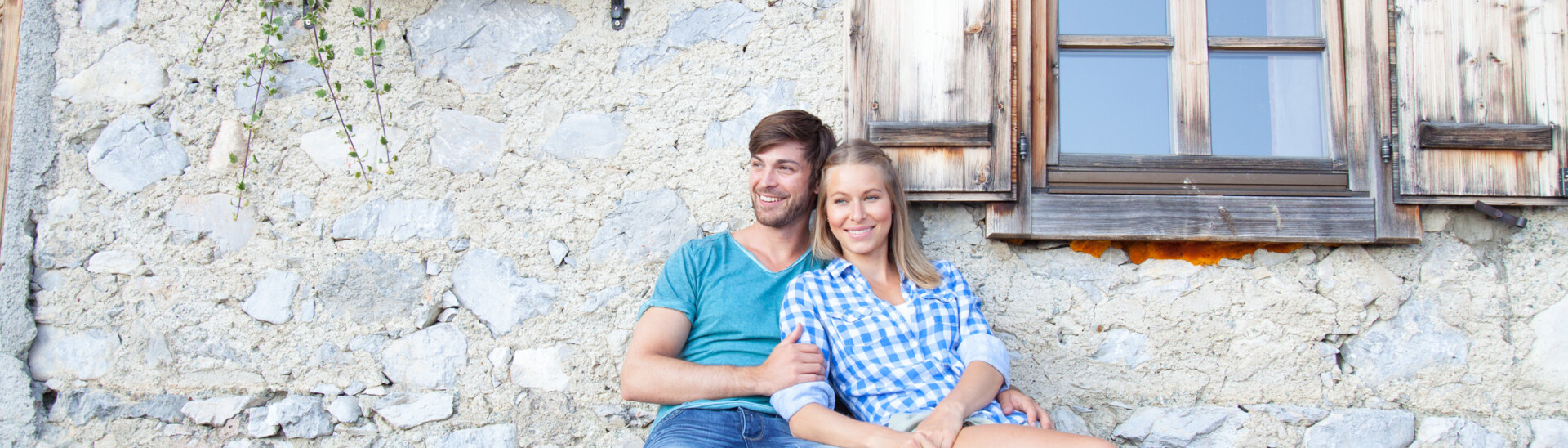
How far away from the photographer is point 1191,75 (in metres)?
2.15

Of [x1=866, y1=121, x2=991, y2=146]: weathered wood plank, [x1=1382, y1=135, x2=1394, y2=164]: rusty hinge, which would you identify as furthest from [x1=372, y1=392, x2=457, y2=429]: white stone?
[x1=1382, y1=135, x2=1394, y2=164]: rusty hinge

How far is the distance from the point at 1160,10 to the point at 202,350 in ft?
8.36

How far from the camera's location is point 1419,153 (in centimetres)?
204

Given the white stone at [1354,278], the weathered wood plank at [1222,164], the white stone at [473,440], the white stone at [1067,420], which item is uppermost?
the weathered wood plank at [1222,164]

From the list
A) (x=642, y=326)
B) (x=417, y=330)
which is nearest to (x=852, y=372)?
(x=642, y=326)

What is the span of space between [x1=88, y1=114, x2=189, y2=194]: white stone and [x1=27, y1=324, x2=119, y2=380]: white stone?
367 mm

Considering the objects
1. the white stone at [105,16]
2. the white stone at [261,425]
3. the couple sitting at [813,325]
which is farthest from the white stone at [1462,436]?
the white stone at [105,16]

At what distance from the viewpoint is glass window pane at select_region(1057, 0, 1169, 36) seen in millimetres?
2193

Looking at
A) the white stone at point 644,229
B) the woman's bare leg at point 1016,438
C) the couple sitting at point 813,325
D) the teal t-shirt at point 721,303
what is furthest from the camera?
the white stone at point 644,229

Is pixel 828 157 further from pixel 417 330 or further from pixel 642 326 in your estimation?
pixel 417 330

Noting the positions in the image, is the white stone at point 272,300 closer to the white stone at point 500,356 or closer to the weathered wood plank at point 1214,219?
the white stone at point 500,356

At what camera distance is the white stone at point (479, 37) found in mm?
2172

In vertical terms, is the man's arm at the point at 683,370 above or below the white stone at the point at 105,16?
below

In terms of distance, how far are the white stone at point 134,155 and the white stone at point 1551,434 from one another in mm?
3351
